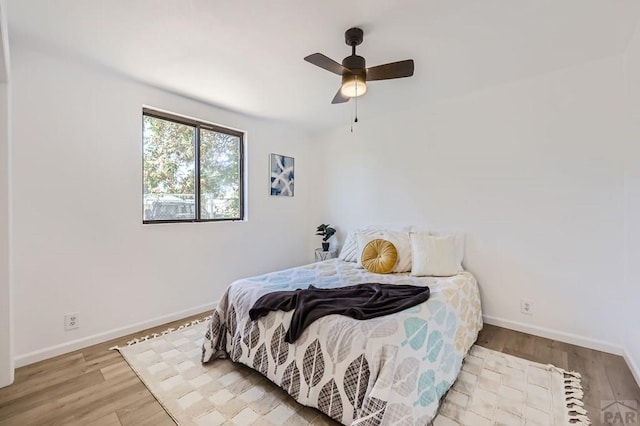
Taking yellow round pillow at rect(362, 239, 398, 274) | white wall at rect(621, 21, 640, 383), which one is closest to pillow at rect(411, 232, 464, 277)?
yellow round pillow at rect(362, 239, 398, 274)

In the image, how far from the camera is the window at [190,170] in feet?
9.57

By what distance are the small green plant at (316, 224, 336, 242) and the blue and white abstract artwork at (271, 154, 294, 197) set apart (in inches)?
26.8

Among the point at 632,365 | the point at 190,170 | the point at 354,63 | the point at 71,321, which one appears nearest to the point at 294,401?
the point at 71,321

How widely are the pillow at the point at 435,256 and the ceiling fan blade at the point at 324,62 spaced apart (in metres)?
1.82

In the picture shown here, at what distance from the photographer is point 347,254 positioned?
11.2ft

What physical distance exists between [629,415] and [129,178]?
3998mm

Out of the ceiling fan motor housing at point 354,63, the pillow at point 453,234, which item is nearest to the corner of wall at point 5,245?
the ceiling fan motor housing at point 354,63

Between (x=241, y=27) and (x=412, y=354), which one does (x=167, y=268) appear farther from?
(x=412, y=354)

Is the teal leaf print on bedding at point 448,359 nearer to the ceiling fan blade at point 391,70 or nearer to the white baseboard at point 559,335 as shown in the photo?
the white baseboard at point 559,335

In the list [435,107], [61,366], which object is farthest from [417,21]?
[61,366]

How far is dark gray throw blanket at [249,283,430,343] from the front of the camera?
5.62 feet

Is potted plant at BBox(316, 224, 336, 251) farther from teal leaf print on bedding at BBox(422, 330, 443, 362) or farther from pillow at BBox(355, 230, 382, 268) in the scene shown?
teal leaf print on bedding at BBox(422, 330, 443, 362)

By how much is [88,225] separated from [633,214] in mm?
4309

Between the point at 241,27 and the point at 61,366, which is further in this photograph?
the point at 61,366
